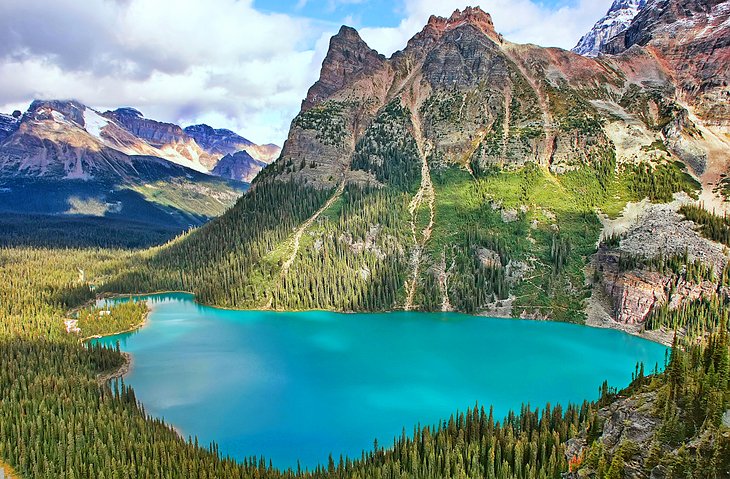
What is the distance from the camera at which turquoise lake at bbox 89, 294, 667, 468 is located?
60.3m

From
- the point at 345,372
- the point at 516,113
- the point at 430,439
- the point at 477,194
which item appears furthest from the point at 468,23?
the point at 430,439

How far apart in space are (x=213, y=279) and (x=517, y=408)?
324 feet

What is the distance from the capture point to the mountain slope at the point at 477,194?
11825cm

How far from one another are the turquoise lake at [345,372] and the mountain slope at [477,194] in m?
12.3

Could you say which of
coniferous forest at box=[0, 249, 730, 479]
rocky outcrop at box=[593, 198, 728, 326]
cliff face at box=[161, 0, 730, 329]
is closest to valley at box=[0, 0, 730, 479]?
coniferous forest at box=[0, 249, 730, 479]

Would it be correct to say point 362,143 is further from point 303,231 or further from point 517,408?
point 517,408

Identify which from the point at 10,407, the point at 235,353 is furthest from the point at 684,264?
the point at 10,407

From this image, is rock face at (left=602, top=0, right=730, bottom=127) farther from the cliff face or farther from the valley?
the cliff face

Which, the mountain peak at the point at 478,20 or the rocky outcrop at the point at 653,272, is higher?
the mountain peak at the point at 478,20

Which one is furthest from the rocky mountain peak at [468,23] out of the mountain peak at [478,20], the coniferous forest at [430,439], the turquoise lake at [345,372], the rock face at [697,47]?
the coniferous forest at [430,439]

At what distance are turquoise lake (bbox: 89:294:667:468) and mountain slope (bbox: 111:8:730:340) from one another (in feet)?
40.2

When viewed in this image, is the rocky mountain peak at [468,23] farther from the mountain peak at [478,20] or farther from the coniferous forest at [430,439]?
the coniferous forest at [430,439]

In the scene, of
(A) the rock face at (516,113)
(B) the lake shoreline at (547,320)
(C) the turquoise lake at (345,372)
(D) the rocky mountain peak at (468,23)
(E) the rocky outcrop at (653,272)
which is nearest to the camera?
(C) the turquoise lake at (345,372)

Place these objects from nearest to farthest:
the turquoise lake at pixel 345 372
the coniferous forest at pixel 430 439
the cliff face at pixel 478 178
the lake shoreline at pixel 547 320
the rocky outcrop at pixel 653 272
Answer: the coniferous forest at pixel 430 439 < the turquoise lake at pixel 345 372 < the lake shoreline at pixel 547 320 < the rocky outcrop at pixel 653 272 < the cliff face at pixel 478 178
